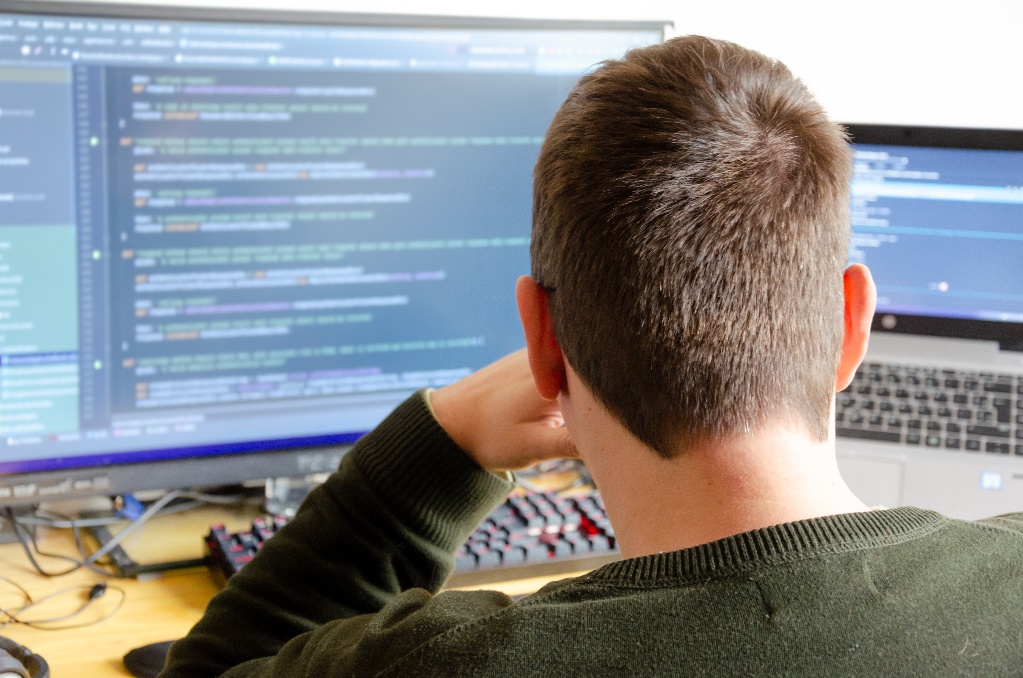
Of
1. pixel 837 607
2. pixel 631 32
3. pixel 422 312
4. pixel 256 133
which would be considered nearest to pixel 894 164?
pixel 631 32

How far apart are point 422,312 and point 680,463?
0.61 metres

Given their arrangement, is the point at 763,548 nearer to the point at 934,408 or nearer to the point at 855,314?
the point at 855,314

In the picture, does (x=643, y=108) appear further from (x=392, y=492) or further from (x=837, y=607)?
(x=392, y=492)

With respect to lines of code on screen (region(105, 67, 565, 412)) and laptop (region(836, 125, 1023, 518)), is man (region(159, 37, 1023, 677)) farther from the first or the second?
laptop (region(836, 125, 1023, 518))

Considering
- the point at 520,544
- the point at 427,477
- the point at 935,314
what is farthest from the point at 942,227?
the point at 427,477

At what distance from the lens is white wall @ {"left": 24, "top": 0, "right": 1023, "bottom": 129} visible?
156cm

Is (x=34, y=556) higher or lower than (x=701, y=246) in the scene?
lower

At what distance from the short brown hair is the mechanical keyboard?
0.43m

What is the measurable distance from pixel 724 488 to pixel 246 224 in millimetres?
660

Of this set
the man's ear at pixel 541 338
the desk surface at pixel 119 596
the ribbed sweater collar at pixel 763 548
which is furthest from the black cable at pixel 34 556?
the ribbed sweater collar at pixel 763 548

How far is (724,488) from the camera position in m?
0.61

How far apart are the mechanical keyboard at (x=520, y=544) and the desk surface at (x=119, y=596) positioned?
0.02m

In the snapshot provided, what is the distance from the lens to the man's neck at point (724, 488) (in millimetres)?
602

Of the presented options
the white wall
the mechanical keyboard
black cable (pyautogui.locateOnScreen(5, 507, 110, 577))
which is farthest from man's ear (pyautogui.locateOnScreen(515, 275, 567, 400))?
the white wall
